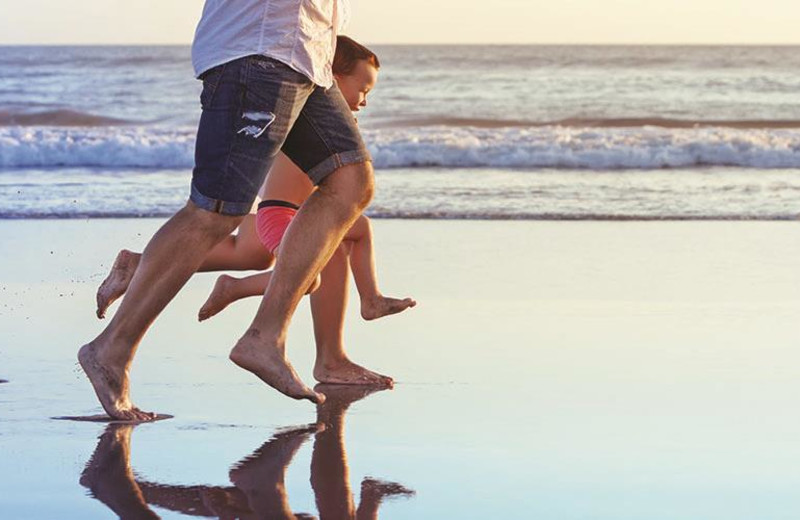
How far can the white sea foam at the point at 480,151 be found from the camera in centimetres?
1550

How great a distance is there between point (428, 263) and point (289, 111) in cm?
388

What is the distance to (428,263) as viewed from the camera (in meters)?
8.14

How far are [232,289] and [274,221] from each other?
1.06ft

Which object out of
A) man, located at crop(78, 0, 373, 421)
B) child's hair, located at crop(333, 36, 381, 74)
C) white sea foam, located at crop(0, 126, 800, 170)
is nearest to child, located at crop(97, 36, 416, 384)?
child's hair, located at crop(333, 36, 381, 74)

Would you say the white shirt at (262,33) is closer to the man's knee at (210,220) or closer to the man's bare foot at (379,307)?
the man's knee at (210,220)

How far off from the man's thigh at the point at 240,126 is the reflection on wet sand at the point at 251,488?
68 cm

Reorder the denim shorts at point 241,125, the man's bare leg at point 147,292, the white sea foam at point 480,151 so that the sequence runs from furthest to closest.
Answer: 1. the white sea foam at point 480,151
2. the man's bare leg at point 147,292
3. the denim shorts at point 241,125

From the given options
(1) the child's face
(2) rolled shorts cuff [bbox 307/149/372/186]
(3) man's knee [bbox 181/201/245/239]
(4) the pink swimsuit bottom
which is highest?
(1) the child's face

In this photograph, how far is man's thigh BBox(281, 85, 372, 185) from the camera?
175 inches

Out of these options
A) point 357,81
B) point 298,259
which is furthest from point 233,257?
point 298,259

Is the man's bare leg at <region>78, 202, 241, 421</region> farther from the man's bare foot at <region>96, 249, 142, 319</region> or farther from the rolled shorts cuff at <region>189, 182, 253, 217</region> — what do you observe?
the man's bare foot at <region>96, 249, 142, 319</region>

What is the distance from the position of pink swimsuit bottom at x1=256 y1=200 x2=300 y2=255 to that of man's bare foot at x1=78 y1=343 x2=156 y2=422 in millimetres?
909

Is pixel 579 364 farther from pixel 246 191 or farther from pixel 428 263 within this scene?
pixel 428 263

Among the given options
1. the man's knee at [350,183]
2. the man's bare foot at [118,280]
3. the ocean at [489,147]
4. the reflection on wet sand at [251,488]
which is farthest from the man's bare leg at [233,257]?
the ocean at [489,147]
